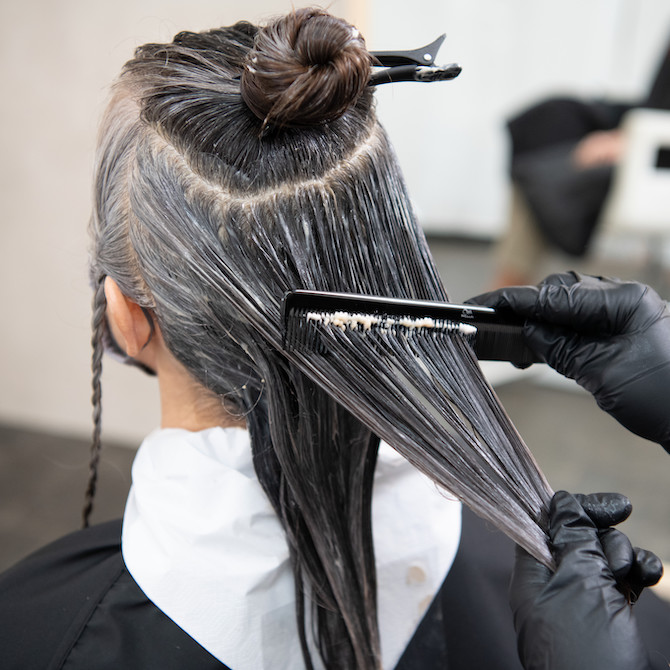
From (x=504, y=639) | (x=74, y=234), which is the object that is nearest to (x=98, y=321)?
(x=504, y=639)

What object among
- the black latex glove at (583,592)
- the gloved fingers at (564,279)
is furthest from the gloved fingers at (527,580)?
the gloved fingers at (564,279)

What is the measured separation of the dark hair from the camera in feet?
2.45

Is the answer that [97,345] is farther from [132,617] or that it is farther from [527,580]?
[527,580]

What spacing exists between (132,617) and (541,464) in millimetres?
2027

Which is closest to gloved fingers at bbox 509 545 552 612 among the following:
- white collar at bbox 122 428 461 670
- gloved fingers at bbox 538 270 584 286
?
white collar at bbox 122 428 461 670

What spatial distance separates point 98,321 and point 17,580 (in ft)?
1.25

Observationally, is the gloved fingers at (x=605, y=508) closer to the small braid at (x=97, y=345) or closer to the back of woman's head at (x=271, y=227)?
the back of woman's head at (x=271, y=227)

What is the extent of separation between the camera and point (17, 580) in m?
0.92

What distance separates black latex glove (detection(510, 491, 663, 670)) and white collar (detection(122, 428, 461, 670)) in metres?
0.22

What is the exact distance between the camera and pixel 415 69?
2.61ft

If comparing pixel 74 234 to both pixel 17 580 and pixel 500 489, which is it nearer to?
pixel 17 580

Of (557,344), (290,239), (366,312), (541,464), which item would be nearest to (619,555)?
(557,344)

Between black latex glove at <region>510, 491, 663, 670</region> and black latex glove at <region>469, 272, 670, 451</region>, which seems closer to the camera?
black latex glove at <region>510, 491, 663, 670</region>

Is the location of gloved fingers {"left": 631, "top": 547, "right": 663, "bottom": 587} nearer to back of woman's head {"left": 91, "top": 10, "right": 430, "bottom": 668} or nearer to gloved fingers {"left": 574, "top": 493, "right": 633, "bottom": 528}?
Answer: gloved fingers {"left": 574, "top": 493, "right": 633, "bottom": 528}
